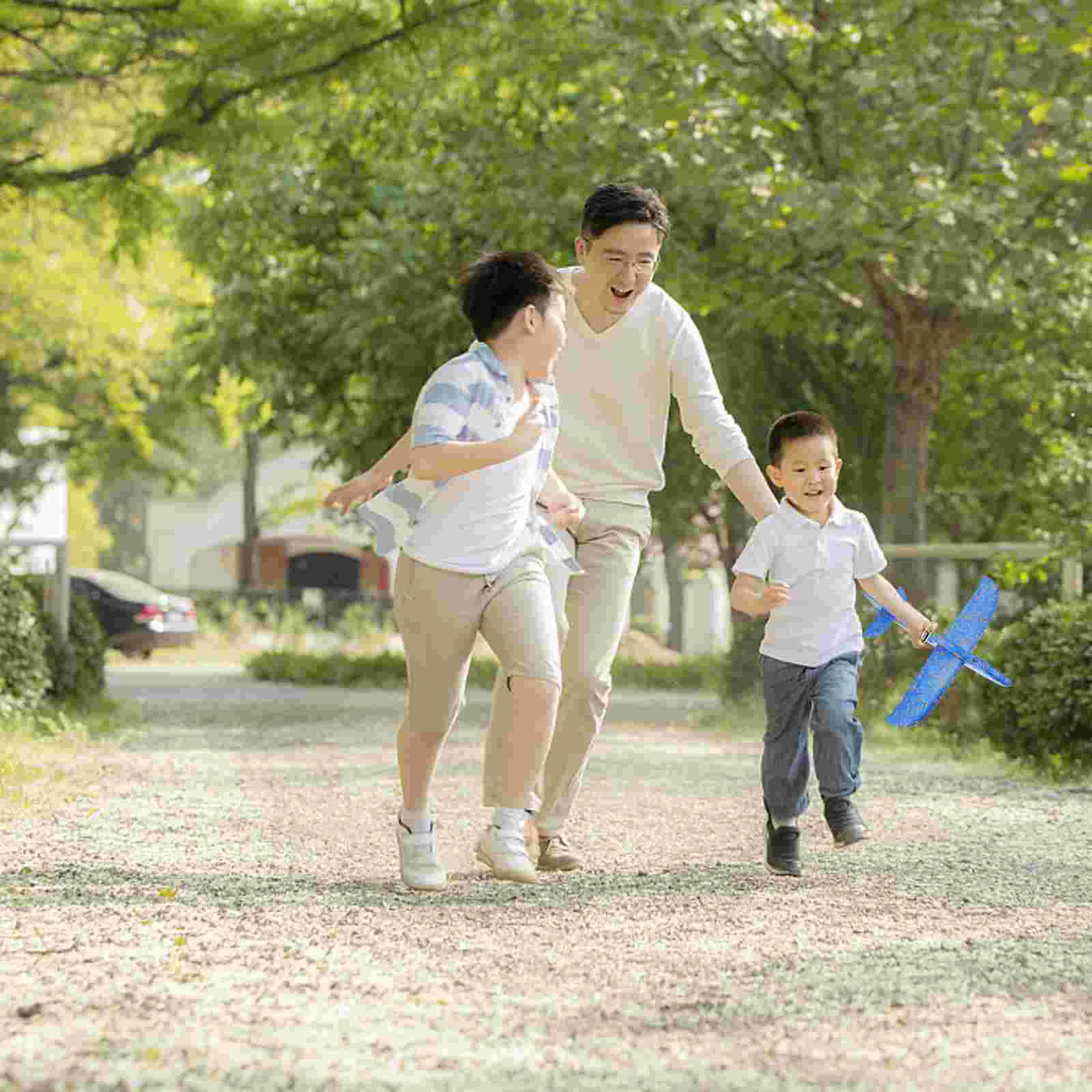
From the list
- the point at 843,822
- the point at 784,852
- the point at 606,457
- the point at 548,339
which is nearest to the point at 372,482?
the point at 548,339

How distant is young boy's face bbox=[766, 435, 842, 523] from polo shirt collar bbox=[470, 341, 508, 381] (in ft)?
3.07

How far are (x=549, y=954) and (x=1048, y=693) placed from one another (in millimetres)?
6037

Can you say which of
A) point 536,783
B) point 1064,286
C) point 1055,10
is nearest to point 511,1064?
point 536,783

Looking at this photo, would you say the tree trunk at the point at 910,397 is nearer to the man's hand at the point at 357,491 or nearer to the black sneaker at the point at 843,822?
the black sneaker at the point at 843,822

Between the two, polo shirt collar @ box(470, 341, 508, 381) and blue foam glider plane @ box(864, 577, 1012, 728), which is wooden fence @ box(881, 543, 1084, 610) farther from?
polo shirt collar @ box(470, 341, 508, 381)

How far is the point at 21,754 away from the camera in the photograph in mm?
10609

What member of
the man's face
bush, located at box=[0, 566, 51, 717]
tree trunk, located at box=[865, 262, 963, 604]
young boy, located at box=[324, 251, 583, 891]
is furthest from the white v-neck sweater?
tree trunk, located at box=[865, 262, 963, 604]

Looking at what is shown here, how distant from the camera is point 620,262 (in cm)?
616

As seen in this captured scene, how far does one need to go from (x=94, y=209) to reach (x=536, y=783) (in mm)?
8111

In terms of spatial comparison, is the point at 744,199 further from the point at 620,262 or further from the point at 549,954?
the point at 549,954

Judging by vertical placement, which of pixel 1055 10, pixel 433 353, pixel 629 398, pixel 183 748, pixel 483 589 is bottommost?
pixel 183 748

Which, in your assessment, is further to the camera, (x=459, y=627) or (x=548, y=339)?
(x=548, y=339)

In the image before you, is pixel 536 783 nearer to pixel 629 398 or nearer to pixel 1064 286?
pixel 629 398

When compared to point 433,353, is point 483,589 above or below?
below
